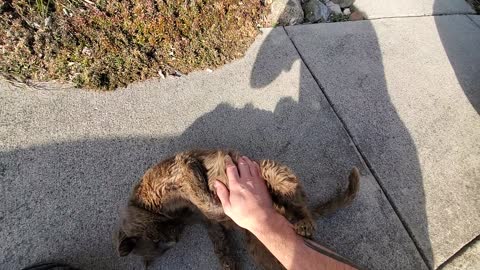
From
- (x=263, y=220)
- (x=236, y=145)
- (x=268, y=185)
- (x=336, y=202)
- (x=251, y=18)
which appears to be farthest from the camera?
(x=251, y=18)

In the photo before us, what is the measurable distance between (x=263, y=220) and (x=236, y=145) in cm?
114

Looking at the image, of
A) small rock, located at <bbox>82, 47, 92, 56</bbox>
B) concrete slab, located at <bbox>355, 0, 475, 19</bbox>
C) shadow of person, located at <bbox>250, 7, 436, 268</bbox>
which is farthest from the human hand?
concrete slab, located at <bbox>355, 0, 475, 19</bbox>

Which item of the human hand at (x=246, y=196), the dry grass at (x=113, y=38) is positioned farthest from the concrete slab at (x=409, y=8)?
the human hand at (x=246, y=196)

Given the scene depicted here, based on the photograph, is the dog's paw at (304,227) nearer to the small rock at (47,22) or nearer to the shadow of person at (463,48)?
the shadow of person at (463,48)

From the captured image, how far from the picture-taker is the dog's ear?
7.19 feet

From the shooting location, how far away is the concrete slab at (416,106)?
2.79 m

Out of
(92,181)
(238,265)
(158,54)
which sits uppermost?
(158,54)

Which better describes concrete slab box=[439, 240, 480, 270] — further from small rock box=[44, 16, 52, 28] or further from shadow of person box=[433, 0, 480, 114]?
small rock box=[44, 16, 52, 28]

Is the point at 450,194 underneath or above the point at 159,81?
underneath

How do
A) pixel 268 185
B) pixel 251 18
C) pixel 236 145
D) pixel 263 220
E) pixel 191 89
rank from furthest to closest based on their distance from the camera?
pixel 251 18
pixel 191 89
pixel 236 145
pixel 268 185
pixel 263 220

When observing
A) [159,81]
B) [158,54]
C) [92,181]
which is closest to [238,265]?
[92,181]

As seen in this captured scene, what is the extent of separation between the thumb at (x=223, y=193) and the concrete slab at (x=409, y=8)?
10.8 ft

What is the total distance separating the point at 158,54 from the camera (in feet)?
11.1

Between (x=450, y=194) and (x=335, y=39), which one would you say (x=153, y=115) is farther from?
(x=450, y=194)
